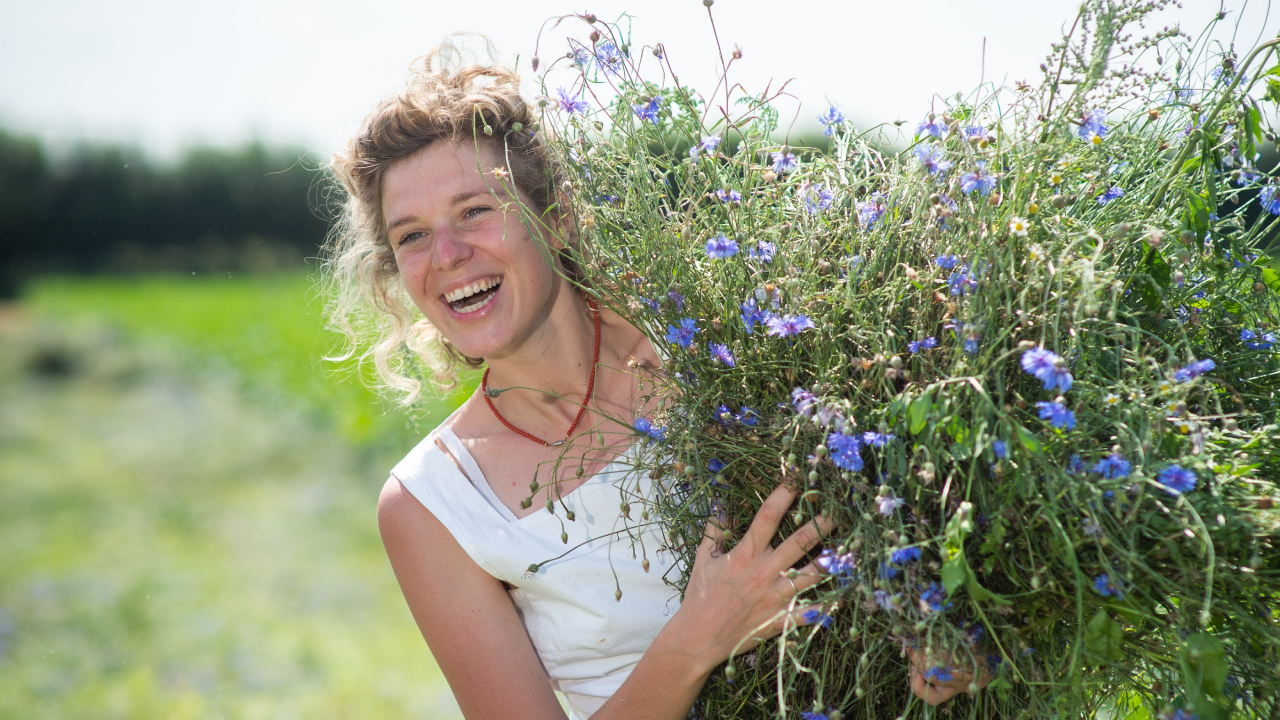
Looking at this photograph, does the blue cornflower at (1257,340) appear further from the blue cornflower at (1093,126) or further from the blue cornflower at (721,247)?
the blue cornflower at (721,247)

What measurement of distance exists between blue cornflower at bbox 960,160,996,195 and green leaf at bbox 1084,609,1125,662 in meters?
0.44

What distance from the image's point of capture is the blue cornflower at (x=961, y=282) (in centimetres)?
91

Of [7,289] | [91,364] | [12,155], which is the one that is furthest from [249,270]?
[91,364]

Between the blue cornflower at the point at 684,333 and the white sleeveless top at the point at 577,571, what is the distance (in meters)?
0.43

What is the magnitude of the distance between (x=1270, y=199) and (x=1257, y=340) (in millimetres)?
186

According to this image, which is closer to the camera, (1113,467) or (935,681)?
(1113,467)

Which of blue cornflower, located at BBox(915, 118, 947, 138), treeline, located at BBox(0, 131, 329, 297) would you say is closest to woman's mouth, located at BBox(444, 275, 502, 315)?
blue cornflower, located at BBox(915, 118, 947, 138)

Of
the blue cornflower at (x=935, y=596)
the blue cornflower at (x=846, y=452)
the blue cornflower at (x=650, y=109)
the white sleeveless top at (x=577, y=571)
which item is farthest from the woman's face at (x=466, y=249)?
the blue cornflower at (x=935, y=596)

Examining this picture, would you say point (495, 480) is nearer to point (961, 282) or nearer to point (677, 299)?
point (677, 299)

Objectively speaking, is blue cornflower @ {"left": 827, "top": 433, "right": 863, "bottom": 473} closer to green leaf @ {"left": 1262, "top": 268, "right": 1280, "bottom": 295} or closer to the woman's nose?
green leaf @ {"left": 1262, "top": 268, "right": 1280, "bottom": 295}

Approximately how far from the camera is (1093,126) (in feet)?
3.32

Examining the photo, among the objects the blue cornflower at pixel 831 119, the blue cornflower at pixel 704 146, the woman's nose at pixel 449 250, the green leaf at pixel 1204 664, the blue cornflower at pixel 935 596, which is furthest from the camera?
the woman's nose at pixel 449 250

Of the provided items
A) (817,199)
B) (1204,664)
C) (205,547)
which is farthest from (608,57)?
(205,547)

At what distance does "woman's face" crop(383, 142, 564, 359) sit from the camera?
1.51m
